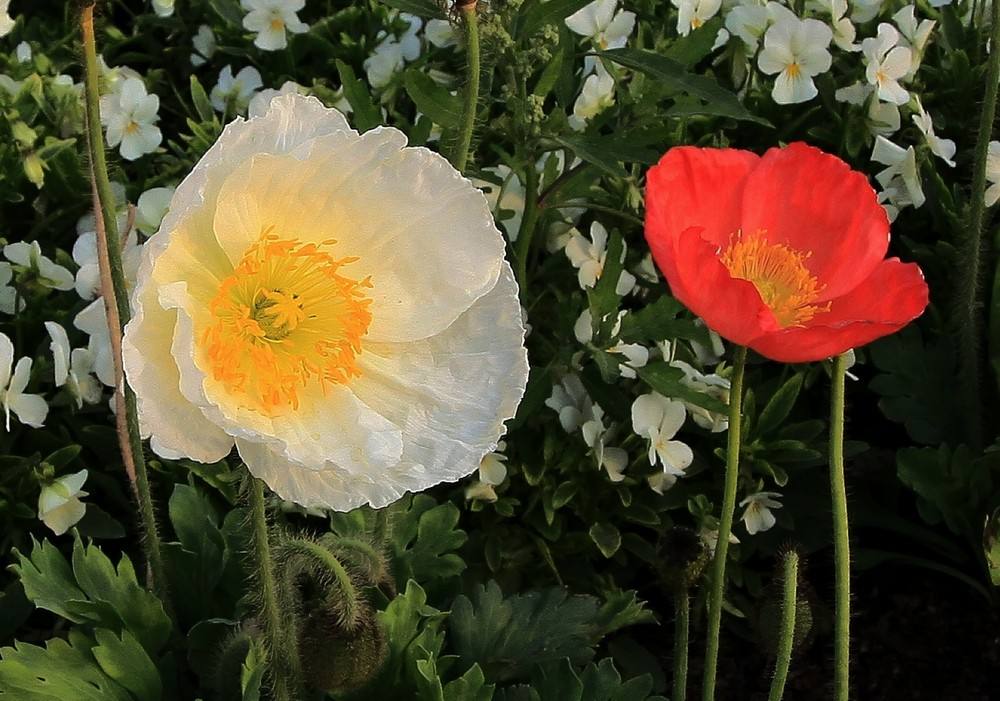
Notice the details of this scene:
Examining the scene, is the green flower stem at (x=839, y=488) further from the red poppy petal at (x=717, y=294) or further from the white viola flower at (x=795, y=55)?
the white viola flower at (x=795, y=55)

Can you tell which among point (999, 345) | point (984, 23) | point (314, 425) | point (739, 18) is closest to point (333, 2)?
point (739, 18)

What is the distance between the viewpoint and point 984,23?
2258 millimetres

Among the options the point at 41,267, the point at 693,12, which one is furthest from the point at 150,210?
the point at 693,12

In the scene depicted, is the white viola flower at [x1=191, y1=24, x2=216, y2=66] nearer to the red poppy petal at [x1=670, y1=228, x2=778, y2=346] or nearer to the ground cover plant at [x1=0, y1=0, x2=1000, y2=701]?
the ground cover plant at [x1=0, y1=0, x2=1000, y2=701]

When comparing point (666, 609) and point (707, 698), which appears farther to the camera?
point (666, 609)

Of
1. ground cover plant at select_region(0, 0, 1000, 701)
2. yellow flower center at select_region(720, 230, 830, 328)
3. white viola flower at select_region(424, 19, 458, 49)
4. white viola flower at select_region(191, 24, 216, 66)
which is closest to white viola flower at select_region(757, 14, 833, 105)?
ground cover plant at select_region(0, 0, 1000, 701)

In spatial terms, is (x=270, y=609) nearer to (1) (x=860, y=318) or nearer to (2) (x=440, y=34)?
(1) (x=860, y=318)

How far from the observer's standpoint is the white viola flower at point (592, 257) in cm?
183

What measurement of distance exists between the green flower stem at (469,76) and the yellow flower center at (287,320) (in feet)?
0.72

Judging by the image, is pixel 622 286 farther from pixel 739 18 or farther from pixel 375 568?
pixel 375 568

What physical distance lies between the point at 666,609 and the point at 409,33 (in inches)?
41.9

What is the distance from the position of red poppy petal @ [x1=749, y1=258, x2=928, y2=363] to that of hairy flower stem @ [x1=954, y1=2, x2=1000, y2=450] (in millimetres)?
527

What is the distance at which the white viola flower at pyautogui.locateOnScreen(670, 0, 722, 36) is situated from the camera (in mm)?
1946

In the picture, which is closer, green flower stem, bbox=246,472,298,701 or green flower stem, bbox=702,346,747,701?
green flower stem, bbox=246,472,298,701
